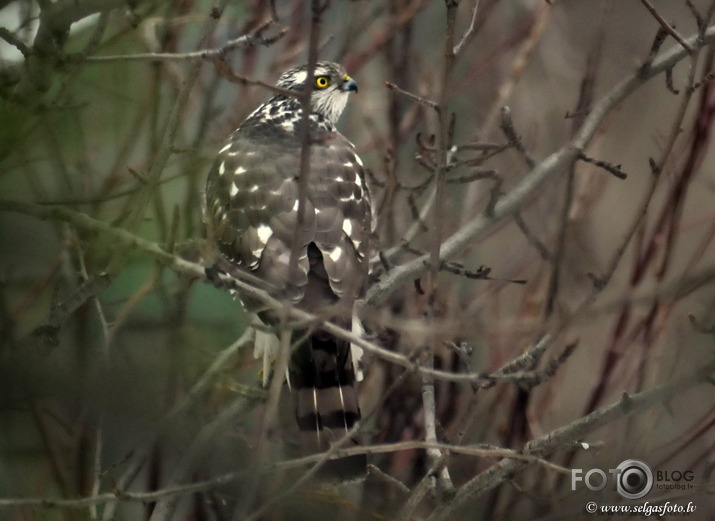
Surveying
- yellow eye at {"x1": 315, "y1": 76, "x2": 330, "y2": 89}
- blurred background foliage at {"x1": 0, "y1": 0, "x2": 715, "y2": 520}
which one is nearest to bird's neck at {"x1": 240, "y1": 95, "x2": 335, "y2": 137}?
yellow eye at {"x1": 315, "y1": 76, "x2": 330, "y2": 89}

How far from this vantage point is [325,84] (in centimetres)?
384

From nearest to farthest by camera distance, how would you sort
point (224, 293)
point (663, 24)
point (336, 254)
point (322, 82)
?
point (663, 24)
point (336, 254)
point (322, 82)
point (224, 293)

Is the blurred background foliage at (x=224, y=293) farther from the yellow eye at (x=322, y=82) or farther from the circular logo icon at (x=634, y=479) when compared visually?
the yellow eye at (x=322, y=82)

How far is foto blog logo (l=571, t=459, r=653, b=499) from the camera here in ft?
9.67

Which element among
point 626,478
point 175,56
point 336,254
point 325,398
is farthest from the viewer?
point 626,478

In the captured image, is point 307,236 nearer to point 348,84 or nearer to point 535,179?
point 535,179

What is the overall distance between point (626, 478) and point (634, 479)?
51 millimetres

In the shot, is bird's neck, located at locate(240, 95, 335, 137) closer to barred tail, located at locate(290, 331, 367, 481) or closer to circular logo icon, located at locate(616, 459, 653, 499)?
barred tail, located at locate(290, 331, 367, 481)

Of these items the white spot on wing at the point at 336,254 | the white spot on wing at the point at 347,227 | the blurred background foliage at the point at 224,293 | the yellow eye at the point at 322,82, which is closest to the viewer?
the blurred background foliage at the point at 224,293

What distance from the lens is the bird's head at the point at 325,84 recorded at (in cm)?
381

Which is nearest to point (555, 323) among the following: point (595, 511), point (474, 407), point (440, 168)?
point (440, 168)

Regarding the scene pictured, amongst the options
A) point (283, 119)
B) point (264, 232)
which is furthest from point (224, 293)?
point (264, 232)

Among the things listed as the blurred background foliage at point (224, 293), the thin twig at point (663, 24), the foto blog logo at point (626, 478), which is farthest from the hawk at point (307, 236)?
the thin twig at point (663, 24)

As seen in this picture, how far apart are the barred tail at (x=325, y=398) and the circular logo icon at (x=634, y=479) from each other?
819mm
